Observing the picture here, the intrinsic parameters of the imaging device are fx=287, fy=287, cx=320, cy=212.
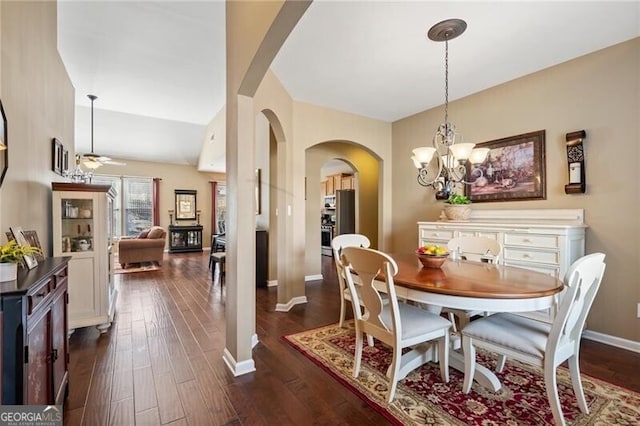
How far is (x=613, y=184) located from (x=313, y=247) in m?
3.88

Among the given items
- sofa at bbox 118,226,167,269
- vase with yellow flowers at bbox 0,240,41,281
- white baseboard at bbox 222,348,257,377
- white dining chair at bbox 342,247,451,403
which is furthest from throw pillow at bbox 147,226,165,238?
white dining chair at bbox 342,247,451,403

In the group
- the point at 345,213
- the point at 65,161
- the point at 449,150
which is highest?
the point at 65,161

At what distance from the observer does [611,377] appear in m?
2.06

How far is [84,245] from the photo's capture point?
9.45 feet

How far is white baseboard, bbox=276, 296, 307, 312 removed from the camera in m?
3.50

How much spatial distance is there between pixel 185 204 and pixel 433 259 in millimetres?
8993

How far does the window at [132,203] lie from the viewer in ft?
28.4

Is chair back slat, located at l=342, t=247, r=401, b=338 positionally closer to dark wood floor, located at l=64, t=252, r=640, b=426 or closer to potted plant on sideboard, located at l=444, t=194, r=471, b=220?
dark wood floor, located at l=64, t=252, r=640, b=426

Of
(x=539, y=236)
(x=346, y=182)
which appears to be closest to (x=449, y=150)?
(x=539, y=236)

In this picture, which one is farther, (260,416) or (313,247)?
(313,247)

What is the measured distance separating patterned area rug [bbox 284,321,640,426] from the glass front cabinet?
7.23 ft

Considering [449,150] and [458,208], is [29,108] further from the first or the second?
[458,208]

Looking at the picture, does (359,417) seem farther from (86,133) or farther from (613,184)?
(86,133)

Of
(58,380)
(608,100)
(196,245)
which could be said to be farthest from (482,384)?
(196,245)
